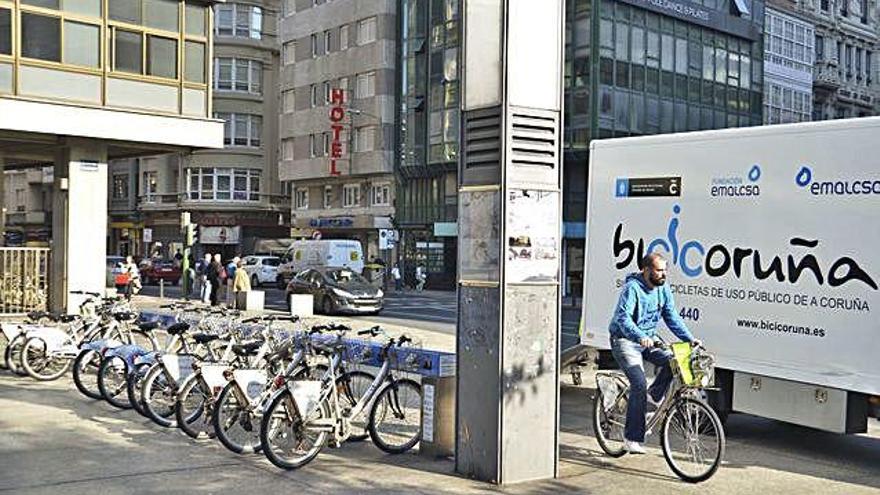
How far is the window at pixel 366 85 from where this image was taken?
181ft

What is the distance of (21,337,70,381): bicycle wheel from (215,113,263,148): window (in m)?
52.1

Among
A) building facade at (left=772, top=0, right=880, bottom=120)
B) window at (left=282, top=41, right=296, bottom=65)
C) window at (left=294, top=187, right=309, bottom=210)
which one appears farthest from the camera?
window at (left=282, top=41, right=296, bottom=65)

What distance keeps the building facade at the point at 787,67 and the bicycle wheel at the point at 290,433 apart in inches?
1944

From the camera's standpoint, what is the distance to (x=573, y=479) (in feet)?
25.2

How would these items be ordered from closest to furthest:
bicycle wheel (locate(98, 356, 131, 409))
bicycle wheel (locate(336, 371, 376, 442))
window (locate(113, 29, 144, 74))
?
bicycle wheel (locate(336, 371, 376, 442))
bicycle wheel (locate(98, 356, 131, 409))
window (locate(113, 29, 144, 74))

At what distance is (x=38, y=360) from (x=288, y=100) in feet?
166

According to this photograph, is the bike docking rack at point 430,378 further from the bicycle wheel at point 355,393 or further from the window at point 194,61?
the window at point 194,61

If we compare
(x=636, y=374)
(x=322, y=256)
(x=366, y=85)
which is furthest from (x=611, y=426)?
(x=366, y=85)

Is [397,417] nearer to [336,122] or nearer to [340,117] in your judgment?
[340,117]

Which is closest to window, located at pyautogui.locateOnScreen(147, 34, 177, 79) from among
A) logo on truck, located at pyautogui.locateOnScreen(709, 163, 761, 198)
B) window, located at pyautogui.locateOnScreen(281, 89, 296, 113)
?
logo on truck, located at pyautogui.locateOnScreen(709, 163, 761, 198)

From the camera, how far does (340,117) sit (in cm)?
5594

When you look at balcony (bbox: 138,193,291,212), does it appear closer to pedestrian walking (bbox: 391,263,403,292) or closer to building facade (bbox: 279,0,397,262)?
building facade (bbox: 279,0,397,262)

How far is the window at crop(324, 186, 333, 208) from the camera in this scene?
59250mm

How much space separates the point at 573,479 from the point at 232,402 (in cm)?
294
